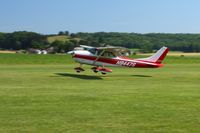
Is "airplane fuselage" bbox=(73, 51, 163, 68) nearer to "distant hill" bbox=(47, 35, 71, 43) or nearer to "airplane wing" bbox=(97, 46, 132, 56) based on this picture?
"airplane wing" bbox=(97, 46, 132, 56)

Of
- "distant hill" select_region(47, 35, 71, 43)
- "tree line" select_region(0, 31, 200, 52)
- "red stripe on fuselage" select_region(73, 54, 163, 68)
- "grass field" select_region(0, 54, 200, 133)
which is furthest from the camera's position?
"distant hill" select_region(47, 35, 71, 43)

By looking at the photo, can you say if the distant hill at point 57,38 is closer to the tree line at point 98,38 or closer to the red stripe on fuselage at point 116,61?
the tree line at point 98,38

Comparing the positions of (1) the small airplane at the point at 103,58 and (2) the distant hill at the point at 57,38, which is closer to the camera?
(1) the small airplane at the point at 103,58

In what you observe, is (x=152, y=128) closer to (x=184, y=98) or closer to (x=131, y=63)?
(x=184, y=98)

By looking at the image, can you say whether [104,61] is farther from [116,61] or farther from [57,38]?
[57,38]

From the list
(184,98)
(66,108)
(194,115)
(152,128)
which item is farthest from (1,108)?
(184,98)

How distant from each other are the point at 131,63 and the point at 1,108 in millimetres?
17872

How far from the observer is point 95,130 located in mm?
7684

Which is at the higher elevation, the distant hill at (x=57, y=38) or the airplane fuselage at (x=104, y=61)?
the distant hill at (x=57, y=38)

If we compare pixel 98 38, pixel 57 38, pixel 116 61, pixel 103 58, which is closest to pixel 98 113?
pixel 103 58

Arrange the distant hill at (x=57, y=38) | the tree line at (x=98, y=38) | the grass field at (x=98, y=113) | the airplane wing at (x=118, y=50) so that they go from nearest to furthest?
the grass field at (x=98, y=113), the airplane wing at (x=118, y=50), the tree line at (x=98, y=38), the distant hill at (x=57, y=38)

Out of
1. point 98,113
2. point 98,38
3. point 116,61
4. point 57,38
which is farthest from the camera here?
point 57,38

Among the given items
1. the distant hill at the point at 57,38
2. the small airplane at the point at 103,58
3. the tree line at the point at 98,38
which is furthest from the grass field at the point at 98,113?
the distant hill at the point at 57,38

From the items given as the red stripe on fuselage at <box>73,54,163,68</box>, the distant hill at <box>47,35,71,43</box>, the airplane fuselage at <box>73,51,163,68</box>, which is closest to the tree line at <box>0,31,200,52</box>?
the distant hill at <box>47,35,71,43</box>
